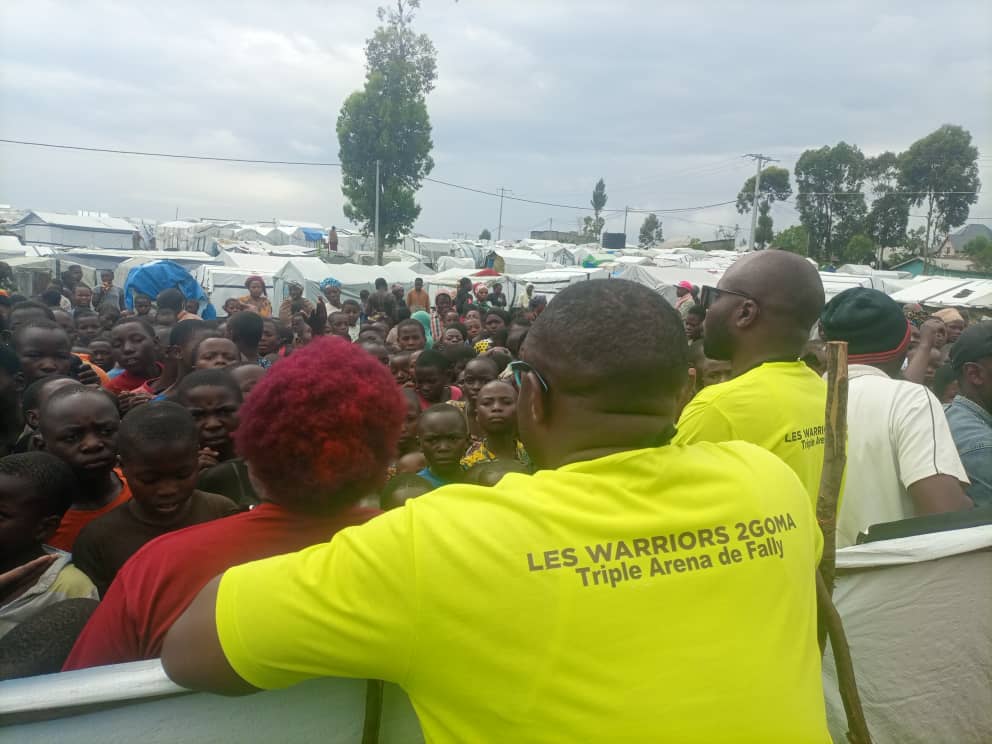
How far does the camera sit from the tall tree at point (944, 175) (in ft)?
131

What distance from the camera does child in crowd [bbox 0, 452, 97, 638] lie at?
189 cm

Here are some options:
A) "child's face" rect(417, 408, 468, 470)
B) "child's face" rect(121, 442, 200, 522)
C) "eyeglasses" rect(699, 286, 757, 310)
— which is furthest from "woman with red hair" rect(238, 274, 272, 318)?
"eyeglasses" rect(699, 286, 757, 310)

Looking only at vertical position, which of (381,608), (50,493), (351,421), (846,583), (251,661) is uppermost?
(351,421)

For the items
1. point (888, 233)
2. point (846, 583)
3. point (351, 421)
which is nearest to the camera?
point (351, 421)

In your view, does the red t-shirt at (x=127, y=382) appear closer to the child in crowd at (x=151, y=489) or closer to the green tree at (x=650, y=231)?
the child in crowd at (x=151, y=489)

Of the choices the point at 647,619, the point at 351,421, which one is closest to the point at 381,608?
the point at 647,619

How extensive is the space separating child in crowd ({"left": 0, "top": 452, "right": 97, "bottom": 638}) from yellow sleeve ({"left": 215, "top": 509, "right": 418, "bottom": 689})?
1067 millimetres

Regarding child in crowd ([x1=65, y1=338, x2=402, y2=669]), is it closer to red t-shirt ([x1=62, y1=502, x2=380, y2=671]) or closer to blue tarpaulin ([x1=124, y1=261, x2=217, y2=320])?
red t-shirt ([x1=62, y1=502, x2=380, y2=671])

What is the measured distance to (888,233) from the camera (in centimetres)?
4422

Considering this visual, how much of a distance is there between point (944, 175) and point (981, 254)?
5.64m

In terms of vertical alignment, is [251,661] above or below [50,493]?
above

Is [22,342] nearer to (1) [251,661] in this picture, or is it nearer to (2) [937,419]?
(1) [251,661]

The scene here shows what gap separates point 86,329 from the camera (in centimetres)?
804

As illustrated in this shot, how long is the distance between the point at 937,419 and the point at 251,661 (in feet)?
7.49
